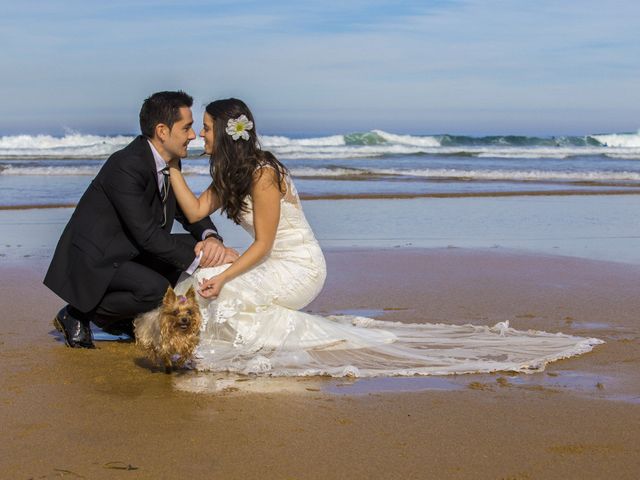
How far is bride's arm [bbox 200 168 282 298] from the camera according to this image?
5262 mm

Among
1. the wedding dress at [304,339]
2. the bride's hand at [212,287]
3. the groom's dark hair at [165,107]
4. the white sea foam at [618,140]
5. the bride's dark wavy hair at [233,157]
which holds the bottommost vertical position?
the wedding dress at [304,339]

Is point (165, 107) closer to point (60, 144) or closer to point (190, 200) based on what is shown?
point (190, 200)

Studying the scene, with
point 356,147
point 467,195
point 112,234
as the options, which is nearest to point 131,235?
point 112,234

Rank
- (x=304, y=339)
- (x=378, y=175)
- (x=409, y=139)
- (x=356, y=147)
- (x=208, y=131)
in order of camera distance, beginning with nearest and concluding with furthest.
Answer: (x=208, y=131)
(x=304, y=339)
(x=378, y=175)
(x=356, y=147)
(x=409, y=139)

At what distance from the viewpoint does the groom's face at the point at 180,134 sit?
17.3ft

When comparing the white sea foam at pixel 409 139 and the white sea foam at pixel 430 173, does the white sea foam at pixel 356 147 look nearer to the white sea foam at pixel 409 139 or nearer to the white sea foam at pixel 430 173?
the white sea foam at pixel 409 139

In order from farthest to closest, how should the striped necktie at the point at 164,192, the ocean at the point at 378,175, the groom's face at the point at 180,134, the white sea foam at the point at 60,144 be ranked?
1. the white sea foam at the point at 60,144
2. the ocean at the point at 378,175
3. the striped necktie at the point at 164,192
4. the groom's face at the point at 180,134

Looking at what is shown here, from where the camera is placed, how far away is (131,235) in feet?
17.7

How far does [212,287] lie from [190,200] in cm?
71

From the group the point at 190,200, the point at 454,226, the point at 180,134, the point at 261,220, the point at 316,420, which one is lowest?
the point at 316,420

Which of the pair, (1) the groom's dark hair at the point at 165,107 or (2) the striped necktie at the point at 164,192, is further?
(2) the striped necktie at the point at 164,192

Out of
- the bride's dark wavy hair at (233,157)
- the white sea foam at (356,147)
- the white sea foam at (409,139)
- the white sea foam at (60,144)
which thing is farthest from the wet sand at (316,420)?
the white sea foam at (409,139)

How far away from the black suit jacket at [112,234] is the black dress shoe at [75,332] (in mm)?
256

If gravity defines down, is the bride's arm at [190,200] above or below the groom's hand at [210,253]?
above
